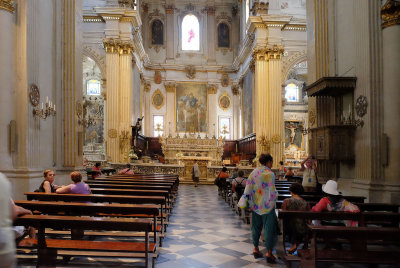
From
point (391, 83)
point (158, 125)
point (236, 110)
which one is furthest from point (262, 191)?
point (236, 110)

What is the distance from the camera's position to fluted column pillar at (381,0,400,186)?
25.9 ft

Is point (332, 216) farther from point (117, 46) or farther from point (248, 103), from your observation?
point (248, 103)

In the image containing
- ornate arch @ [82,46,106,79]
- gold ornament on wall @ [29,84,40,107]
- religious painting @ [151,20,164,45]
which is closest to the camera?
gold ornament on wall @ [29,84,40,107]

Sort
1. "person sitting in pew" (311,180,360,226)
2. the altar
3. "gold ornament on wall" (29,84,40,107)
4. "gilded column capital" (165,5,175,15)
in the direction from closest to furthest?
"person sitting in pew" (311,180,360,226)
"gold ornament on wall" (29,84,40,107)
the altar
"gilded column capital" (165,5,175,15)

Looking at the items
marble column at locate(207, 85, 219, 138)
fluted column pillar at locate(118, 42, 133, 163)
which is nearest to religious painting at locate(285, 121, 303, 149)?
marble column at locate(207, 85, 219, 138)

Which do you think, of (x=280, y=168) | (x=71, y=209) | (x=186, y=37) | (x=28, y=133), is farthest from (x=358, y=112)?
(x=186, y=37)

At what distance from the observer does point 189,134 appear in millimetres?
31484

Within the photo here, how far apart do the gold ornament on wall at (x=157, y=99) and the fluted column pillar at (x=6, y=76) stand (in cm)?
2485

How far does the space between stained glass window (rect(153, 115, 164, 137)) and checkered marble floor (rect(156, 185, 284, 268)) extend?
22024 millimetres

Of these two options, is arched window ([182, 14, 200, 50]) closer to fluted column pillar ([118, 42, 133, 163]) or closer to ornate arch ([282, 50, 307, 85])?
fluted column pillar ([118, 42, 133, 163])

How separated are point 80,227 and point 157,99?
29.3 m

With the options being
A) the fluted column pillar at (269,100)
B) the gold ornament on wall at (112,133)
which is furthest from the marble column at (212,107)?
the gold ornament on wall at (112,133)

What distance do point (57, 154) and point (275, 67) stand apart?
16.2 m

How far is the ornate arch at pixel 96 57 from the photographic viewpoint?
23734mm
